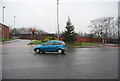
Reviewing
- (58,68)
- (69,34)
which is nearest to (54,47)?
(58,68)

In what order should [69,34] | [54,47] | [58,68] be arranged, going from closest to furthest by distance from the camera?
1. [58,68]
2. [54,47]
3. [69,34]

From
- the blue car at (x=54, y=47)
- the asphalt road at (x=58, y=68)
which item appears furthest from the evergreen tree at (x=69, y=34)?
the asphalt road at (x=58, y=68)

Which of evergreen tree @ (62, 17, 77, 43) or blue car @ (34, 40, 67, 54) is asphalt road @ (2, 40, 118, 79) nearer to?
blue car @ (34, 40, 67, 54)

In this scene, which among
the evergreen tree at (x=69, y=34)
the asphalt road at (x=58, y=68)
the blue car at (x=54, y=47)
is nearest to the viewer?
the asphalt road at (x=58, y=68)

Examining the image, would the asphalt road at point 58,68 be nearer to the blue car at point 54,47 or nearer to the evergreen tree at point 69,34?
the blue car at point 54,47

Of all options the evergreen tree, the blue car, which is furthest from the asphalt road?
the evergreen tree

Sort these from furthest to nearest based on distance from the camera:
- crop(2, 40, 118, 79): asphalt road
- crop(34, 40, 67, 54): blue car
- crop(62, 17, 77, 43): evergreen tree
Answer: crop(62, 17, 77, 43): evergreen tree → crop(34, 40, 67, 54): blue car → crop(2, 40, 118, 79): asphalt road

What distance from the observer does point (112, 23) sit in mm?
43438

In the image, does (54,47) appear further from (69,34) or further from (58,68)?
(69,34)

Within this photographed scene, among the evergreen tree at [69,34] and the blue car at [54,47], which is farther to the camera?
the evergreen tree at [69,34]

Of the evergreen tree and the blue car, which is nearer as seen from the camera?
the blue car

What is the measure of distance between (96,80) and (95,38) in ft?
142

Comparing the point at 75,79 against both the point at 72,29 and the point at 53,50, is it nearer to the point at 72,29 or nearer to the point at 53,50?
the point at 53,50

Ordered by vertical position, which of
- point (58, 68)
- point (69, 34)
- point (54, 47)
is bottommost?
point (58, 68)
